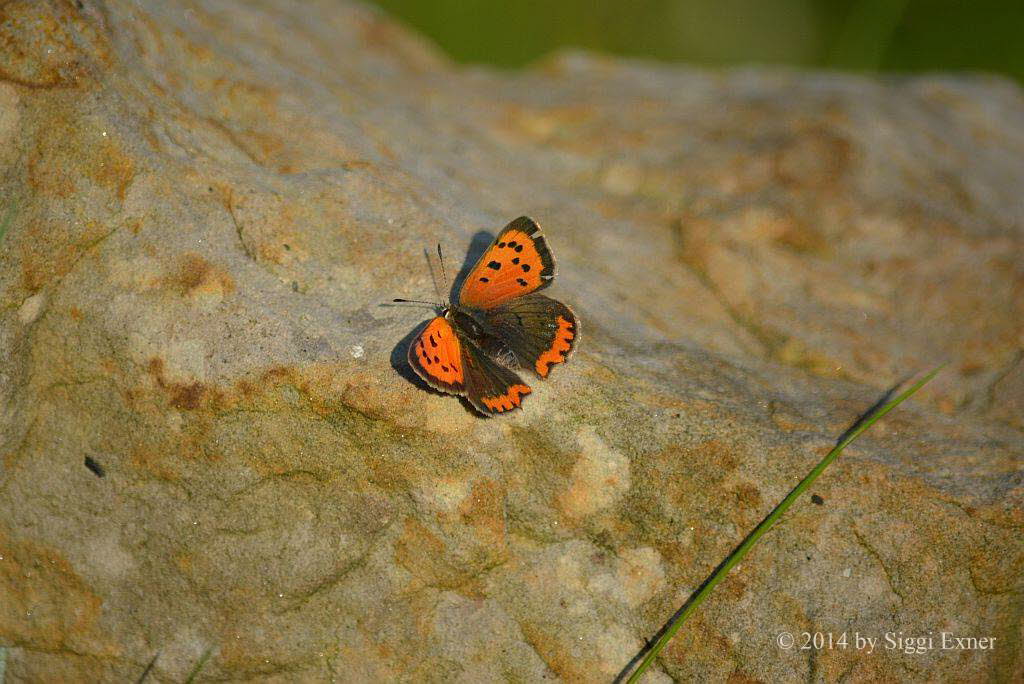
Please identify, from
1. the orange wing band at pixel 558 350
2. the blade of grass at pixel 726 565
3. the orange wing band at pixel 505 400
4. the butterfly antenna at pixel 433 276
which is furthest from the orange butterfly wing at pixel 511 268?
the blade of grass at pixel 726 565

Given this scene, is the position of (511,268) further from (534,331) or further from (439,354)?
(439,354)

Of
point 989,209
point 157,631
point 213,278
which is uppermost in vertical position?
point 989,209

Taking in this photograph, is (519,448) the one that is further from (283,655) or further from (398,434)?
(283,655)

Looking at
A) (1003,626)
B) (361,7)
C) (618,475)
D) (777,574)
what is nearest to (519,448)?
(618,475)

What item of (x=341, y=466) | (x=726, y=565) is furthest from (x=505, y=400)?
(x=726, y=565)

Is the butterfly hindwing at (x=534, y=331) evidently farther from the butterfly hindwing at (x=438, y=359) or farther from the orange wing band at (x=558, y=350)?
the butterfly hindwing at (x=438, y=359)

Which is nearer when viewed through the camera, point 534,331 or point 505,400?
point 505,400
